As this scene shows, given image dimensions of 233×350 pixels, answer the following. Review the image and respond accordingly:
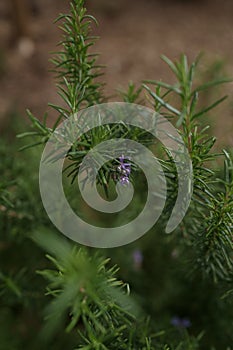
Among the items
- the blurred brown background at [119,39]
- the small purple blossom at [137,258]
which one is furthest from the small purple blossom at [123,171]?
the blurred brown background at [119,39]

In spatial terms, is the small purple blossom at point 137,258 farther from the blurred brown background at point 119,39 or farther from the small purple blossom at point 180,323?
the blurred brown background at point 119,39

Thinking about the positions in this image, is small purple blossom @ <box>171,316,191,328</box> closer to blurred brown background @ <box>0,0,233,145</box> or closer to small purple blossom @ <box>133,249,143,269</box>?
small purple blossom @ <box>133,249,143,269</box>

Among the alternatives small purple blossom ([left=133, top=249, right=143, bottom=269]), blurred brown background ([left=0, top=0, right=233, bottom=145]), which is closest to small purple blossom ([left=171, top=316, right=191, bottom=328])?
small purple blossom ([left=133, top=249, right=143, bottom=269])

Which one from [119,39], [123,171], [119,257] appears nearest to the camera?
[123,171]

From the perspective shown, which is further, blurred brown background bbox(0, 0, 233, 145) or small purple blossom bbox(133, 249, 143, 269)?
blurred brown background bbox(0, 0, 233, 145)

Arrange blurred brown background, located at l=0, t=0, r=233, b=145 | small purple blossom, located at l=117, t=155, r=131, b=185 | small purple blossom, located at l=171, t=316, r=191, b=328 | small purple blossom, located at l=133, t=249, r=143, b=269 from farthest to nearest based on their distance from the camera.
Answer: blurred brown background, located at l=0, t=0, r=233, b=145 < small purple blossom, located at l=133, t=249, r=143, b=269 < small purple blossom, located at l=171, t=316, r=191, b=328 < small purple blossom, located at l=117, t=155, r=131, b=185

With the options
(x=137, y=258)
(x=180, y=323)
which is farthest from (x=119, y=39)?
(x=180, y=323)

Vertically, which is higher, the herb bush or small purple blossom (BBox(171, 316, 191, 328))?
the herb bush

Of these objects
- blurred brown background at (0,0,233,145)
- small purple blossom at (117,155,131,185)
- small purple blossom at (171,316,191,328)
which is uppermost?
blurred brown background at (0,0,233,145)

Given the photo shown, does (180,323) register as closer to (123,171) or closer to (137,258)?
(137,258)
